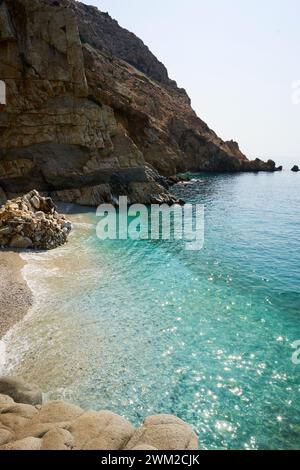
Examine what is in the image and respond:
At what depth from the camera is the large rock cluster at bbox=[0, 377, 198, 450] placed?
8352mm

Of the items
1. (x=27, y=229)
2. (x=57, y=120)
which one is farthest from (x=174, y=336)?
(x=57, y=120)

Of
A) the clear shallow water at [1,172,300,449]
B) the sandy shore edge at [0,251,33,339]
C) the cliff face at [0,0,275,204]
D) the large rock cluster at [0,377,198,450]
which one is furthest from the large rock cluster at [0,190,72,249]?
the large rock cluster at [0,377,198,450]

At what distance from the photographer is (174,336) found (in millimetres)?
17156

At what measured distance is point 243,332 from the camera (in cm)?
1769

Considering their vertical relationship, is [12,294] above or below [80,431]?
above

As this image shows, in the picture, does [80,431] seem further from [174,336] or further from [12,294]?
[12,294]

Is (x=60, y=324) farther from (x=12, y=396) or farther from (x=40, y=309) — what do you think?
(x=12, y=396)

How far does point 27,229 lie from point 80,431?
2343cm

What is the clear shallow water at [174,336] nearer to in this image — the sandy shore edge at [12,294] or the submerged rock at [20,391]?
the sandy shore edge at [12,294]

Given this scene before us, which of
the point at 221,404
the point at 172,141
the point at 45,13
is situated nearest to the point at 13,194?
the point at 45,13

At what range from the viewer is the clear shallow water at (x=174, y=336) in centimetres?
1264

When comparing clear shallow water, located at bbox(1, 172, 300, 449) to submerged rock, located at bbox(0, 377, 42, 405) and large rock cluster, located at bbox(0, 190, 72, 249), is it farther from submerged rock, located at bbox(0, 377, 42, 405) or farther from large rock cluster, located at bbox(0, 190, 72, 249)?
large rock cluster, located at bbox(0, 190, 72, 249)

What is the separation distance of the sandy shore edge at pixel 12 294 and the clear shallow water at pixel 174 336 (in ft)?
1.98

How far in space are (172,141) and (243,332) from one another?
3289 inches
